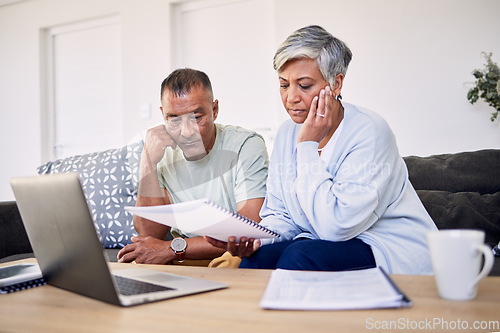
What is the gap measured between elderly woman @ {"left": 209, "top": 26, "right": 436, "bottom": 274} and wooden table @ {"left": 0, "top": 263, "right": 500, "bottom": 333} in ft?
1.01

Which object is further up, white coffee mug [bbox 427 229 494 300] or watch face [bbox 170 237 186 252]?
white coffee mug [bbox 427 229 494 300]

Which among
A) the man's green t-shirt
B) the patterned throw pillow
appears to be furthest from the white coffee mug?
the patterned throw pillow

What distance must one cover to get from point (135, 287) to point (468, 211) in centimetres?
140

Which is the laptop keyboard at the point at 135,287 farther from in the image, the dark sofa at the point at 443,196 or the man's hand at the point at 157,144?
the dark sofa at the point at 443,196

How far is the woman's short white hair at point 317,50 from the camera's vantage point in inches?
51.1

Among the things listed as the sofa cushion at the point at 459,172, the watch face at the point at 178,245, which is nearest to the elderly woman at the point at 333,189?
the watch face at the point at 178,245

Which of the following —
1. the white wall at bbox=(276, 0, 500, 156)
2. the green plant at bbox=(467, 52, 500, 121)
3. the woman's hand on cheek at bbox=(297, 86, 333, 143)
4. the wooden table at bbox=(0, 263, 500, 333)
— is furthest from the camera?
the white wall at bbox=(276, 0, 500, 156)

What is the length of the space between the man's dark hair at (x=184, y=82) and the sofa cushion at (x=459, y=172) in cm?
95

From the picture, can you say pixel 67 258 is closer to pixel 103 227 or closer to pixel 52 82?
pixel 103 227

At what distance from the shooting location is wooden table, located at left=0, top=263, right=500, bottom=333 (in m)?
0.58

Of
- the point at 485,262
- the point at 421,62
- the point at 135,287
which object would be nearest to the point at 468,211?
the point at 485,262

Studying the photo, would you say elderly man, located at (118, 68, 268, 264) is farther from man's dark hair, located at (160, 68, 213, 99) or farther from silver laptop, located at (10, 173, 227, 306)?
silver laptop, located at (10, 173, 227, 306)

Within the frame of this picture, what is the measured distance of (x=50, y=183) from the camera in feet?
2.39

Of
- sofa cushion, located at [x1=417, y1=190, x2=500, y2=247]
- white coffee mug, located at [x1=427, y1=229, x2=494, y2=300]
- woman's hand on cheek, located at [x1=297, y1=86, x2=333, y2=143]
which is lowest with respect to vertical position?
sofa cushion, located at [x1=417, y1=190, x2=500, y2=247]
